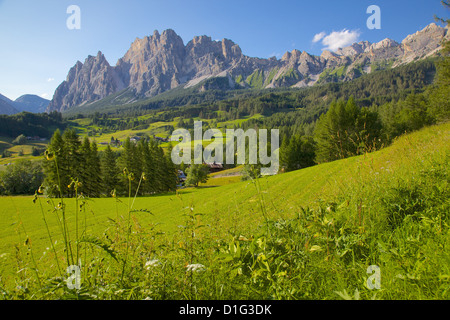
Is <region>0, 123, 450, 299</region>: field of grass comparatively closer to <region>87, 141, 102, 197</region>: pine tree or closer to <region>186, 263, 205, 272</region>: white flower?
<region>186, 263, 205, 272</region>: white flower

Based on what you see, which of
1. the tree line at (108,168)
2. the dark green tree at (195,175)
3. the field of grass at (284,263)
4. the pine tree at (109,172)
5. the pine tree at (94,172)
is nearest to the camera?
the field of grass at (284,263)

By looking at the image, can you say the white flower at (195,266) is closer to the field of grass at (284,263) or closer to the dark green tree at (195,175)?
the field of grass at (284,263)

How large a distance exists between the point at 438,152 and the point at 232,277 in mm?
6320

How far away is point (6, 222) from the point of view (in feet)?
72.0

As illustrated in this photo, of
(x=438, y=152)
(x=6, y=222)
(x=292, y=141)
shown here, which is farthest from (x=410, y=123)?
(x=6, y=222)

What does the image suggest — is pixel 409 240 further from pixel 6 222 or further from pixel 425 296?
pixel 6 222

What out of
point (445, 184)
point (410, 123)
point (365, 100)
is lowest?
point (445, 184)

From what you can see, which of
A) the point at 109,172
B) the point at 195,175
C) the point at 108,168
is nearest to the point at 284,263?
the point at 108,168

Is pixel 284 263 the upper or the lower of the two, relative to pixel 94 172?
upper

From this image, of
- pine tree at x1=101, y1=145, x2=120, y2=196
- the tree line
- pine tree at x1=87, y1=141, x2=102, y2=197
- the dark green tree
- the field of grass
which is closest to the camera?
the field of grass

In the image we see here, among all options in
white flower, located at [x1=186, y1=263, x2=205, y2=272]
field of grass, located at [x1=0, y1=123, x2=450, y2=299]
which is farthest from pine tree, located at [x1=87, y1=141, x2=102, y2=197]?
white flower, located at [x1=186, y1=263, x2=205, y2=272]

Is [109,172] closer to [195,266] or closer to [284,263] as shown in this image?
[195,266]

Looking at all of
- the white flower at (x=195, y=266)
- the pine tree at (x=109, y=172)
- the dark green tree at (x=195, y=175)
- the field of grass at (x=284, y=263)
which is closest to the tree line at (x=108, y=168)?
the pine tree at (x=109, y=172)

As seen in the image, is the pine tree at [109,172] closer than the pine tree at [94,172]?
No
